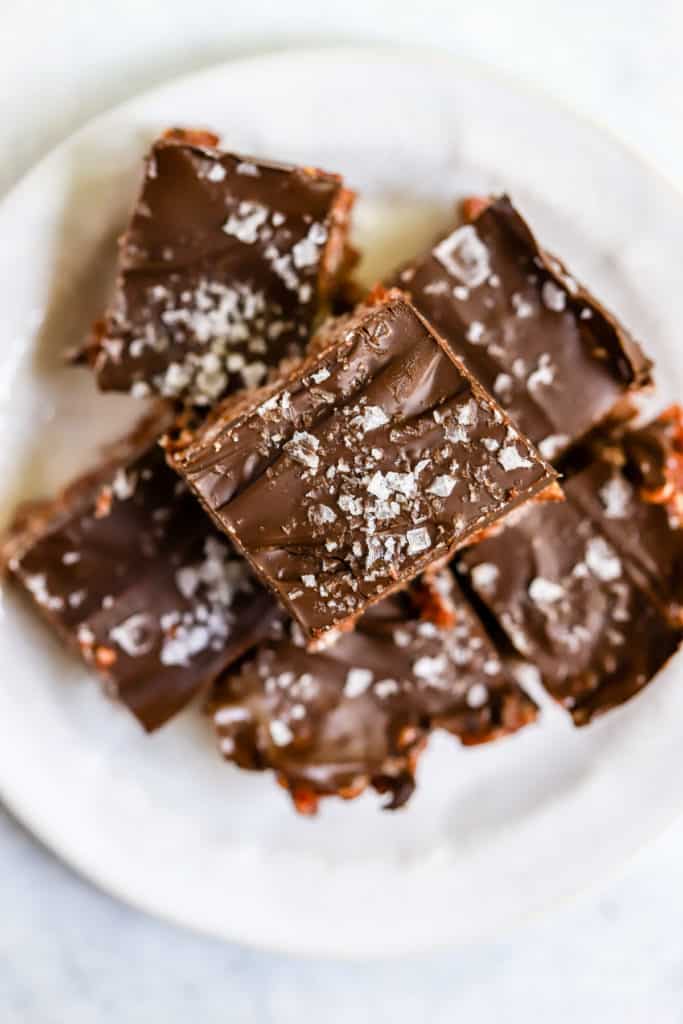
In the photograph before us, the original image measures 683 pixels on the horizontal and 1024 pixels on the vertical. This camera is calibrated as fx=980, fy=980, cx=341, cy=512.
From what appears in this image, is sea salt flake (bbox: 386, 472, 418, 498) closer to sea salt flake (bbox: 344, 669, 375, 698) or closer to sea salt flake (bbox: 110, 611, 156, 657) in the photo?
sea salt flake (bbox: 344, 669, 375, 698)

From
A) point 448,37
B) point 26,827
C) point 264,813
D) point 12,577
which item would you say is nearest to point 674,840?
point 264,813

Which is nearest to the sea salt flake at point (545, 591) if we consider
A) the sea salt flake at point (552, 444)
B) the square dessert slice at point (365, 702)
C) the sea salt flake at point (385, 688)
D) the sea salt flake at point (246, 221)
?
the square dessert slice at point (365, 702)

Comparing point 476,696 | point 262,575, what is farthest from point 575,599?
point 262,575

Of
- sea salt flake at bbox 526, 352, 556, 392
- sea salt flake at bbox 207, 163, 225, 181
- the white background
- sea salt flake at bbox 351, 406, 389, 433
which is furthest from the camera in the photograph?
the white background

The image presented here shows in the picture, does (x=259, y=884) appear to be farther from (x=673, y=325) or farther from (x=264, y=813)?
(x=673, y=325)

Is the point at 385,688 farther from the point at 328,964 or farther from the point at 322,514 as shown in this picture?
the point at 328,964

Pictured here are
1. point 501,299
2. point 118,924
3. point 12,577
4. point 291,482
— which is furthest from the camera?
point 118,924

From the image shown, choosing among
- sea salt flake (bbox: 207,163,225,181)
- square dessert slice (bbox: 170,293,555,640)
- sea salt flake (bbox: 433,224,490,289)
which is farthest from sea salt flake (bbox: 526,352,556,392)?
sea salt flake (bbox: 207,163,225,181)

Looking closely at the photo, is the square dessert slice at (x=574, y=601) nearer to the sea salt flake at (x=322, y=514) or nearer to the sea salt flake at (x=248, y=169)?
the sea salt flake at (x=322, y=514)
